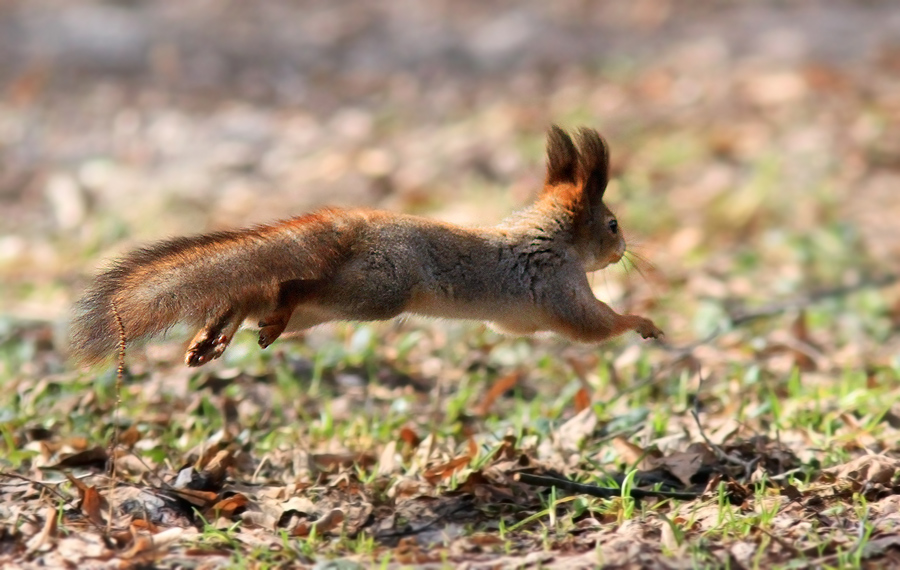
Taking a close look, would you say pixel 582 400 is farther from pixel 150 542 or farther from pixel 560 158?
pixel 150 542

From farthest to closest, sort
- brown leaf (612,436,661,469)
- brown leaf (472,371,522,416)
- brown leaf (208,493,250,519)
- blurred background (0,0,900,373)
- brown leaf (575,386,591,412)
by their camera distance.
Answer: blurred background (0,0,900,373) → brown leaf (472,371,522,416) → brown leaf (575,386,591,412) → brown leaf (612,436,661,469) → brown leaf (208,493,250,519)

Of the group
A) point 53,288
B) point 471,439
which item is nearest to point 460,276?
point 471,439

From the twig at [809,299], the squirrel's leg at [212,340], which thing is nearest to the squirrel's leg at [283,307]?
the squirrel's leg at [212,340]

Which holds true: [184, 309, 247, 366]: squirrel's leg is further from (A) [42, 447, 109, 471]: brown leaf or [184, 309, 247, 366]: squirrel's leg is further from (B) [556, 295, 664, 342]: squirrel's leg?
(B) [556, 295, 664, 342]: squirrel's leg

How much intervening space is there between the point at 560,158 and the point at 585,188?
0.46 feet

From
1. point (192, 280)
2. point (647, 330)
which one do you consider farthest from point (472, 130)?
point (192, 280)

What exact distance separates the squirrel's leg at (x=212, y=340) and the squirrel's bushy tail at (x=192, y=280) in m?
0.06

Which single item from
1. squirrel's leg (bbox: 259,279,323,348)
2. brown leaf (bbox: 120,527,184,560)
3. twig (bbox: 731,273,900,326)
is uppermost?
squirrel's leg (bbox: 259,279,323,348)

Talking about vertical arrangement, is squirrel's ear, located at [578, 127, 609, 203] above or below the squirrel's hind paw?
above

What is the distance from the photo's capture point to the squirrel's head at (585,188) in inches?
153

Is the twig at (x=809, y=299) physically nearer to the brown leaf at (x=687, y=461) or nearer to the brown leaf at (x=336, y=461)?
the brown leaf at (x=687, y=461)

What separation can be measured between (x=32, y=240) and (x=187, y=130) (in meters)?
2.03

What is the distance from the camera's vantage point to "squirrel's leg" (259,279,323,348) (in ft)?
10.6

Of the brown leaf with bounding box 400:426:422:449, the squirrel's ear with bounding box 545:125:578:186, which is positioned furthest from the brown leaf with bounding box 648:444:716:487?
the squirrel's ear with bounding box 545:125:578:186
